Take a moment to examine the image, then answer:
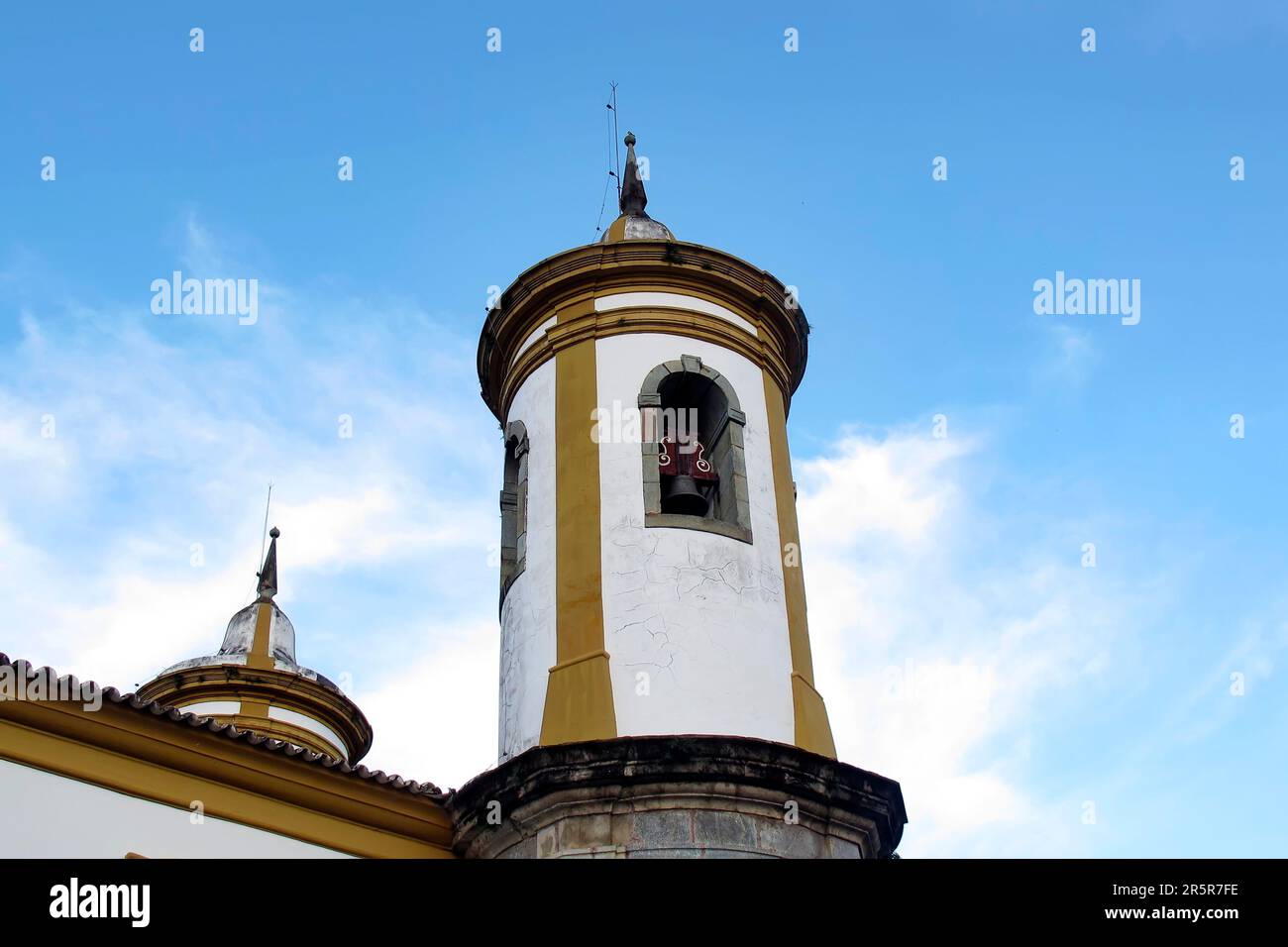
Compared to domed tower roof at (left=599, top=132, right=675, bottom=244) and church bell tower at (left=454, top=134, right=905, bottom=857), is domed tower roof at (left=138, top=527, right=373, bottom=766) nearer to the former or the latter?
church bell tower at (left=454, top=134, right=905, bottom=857)

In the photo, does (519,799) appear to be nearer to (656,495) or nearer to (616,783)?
(616,783)

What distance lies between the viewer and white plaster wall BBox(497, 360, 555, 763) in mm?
11391

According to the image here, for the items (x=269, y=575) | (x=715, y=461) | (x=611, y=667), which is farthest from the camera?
(x=269, y=575)

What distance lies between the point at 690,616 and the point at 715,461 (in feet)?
6.36

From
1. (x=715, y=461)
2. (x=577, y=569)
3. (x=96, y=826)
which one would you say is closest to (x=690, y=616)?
(x=577, y=569)

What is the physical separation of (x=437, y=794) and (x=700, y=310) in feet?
16.4

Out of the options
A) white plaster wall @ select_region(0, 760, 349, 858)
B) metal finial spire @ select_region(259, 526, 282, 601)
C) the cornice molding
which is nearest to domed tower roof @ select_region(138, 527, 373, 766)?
metal finial spire @ select_region(259, 526, 282, 601)

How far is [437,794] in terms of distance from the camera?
11.0 m

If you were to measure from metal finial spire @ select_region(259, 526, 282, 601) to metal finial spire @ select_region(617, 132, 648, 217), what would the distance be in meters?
8.94

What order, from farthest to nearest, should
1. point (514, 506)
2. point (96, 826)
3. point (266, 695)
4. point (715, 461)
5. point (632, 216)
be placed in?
point (266, 695)
point (632, 216)
point (514, 506)
point (715, 461)
point (96, 826)

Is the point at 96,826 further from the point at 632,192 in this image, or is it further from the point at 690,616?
the point at 632,192

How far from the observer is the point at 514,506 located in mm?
13094

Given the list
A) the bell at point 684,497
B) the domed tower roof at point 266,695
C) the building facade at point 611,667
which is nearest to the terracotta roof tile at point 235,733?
the building facade at point 611,667

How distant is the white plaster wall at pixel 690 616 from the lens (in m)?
10.9
